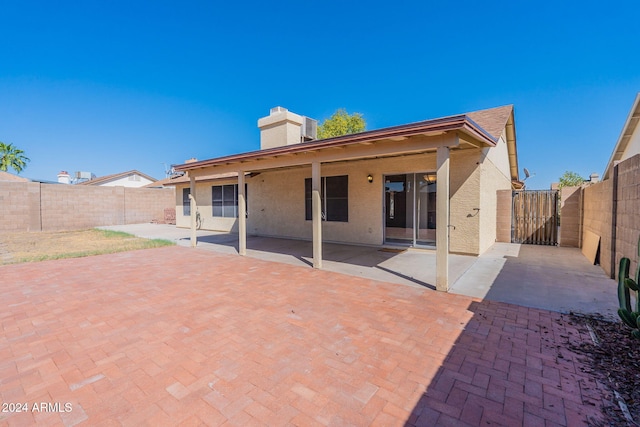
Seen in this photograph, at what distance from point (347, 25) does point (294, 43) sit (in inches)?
151

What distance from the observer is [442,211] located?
16.4 ft

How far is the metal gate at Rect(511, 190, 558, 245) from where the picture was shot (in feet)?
33.1

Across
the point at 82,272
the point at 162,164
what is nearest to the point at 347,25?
the point at 82,272

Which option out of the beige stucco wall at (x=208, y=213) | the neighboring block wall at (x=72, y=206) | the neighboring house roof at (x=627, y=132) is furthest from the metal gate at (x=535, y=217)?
the neighboring block wall at (x=72, y=206)

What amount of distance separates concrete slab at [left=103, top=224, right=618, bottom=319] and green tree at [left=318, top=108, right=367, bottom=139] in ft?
81.0

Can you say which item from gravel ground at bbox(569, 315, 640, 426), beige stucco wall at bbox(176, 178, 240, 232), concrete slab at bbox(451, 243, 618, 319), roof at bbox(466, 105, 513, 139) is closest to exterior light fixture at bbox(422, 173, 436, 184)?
roof at bbox(466, 105, 513, 139)

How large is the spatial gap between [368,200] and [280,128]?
657cm

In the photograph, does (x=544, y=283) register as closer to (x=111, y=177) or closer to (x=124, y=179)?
(x=111, y=177)

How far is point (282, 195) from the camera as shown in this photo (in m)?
12.1

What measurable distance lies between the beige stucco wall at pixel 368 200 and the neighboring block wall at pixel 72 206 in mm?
10273

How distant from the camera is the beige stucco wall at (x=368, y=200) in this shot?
7984 mm

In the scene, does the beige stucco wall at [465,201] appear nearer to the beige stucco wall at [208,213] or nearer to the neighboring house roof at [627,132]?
the neighboring house roof at [627,132]

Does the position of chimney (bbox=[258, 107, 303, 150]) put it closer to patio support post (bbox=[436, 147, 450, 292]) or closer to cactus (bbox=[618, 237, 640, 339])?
patio support post (bbox=[436, 147, 450, 292])

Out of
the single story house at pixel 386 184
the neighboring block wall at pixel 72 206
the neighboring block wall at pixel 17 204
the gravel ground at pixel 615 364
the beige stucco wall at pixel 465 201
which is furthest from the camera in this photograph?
the neighboring block wall at pixel 72 206
